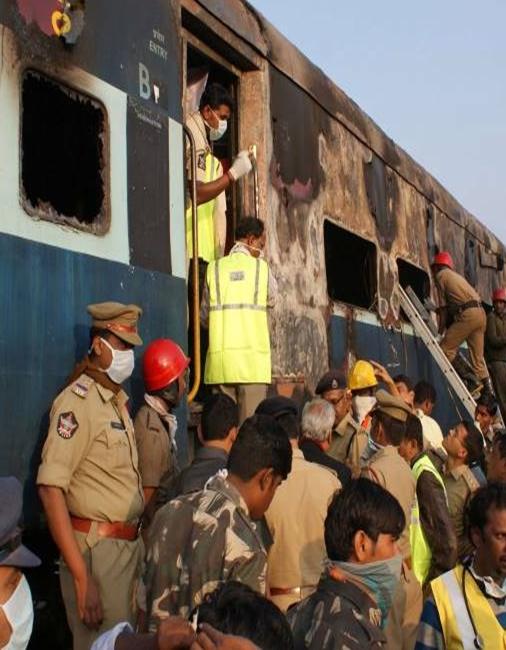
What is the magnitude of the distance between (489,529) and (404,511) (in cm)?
131

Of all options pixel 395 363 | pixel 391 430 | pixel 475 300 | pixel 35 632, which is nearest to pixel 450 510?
pixel 391 430

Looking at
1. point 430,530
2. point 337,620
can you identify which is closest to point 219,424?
point 430,530

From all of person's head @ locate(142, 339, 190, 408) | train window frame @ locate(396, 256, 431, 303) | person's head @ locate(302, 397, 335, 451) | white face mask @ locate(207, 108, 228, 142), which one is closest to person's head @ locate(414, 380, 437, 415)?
white face mask @ locate(207, 108, 228, 142)

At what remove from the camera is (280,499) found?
3.73 m

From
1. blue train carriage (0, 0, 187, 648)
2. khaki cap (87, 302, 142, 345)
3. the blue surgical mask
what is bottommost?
the blue surgical mask

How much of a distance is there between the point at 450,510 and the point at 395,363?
13.5 feet

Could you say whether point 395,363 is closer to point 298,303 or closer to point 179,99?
point 298,303

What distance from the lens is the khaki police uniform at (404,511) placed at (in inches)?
140

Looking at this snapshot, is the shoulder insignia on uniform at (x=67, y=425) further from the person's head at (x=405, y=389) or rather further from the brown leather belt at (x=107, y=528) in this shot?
the person's head at (x=405, y=389)

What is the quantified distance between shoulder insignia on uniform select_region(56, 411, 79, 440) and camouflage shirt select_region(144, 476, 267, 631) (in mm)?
727

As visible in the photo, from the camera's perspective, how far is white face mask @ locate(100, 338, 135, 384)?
142 inches

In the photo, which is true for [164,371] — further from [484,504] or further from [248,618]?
[248,618]

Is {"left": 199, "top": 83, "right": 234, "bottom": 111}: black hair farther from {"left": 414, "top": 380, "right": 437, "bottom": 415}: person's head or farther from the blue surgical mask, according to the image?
the blue surgical mask

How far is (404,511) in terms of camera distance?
395 centimetres
